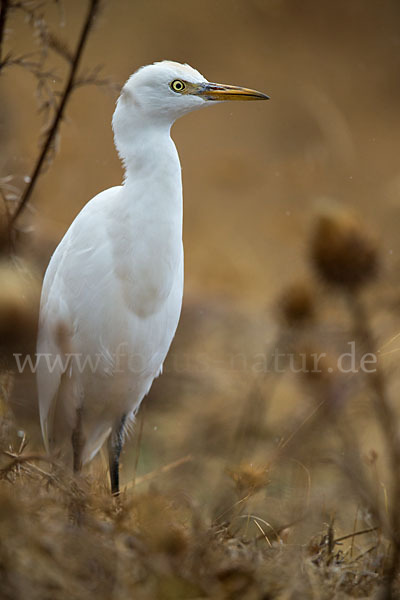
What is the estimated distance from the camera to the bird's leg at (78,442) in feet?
7.27

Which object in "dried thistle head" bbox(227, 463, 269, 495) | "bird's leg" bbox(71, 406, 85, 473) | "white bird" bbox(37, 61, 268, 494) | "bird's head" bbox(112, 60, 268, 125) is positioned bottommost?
"bird's leg" bbox(71, 406, 85, 473)

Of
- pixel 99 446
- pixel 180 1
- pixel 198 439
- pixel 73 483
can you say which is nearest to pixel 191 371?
pixel 198 439

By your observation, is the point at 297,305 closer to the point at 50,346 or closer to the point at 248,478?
the point at 248,478

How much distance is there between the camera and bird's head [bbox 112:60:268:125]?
202 centimetres

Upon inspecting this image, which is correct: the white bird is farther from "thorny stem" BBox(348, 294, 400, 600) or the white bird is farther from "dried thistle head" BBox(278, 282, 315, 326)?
"thorny stem" BBox(348, 294, 400, 600)

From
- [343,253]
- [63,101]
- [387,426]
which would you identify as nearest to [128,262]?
[63,101]

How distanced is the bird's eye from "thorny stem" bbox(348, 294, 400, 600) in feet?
3.17

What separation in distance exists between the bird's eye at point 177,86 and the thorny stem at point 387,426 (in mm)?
966

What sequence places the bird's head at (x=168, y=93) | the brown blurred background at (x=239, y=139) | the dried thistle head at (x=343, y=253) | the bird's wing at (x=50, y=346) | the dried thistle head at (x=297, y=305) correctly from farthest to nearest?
the brown blurred background at (x=239, y=139)
the bird's wing at (x=50, y=346)
the bird's head at (x=168, y=93)
the dried thistle head at (x=297, y=305)
the dried thistle head at (x=343, y=253)

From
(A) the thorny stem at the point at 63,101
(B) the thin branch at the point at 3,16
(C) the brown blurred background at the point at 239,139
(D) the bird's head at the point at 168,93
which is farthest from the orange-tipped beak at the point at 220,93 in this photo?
(C) the brown blurred background at the point at 239,139

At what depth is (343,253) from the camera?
1.39 meters

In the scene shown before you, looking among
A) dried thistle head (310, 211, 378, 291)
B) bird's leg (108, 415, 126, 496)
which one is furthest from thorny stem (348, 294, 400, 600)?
bird's leg (108, 415, 126, 496)

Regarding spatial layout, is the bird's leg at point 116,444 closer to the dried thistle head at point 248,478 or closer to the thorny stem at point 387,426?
the dried thistle head at point 248,478

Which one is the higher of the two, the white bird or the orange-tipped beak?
the orange-tipped beak
